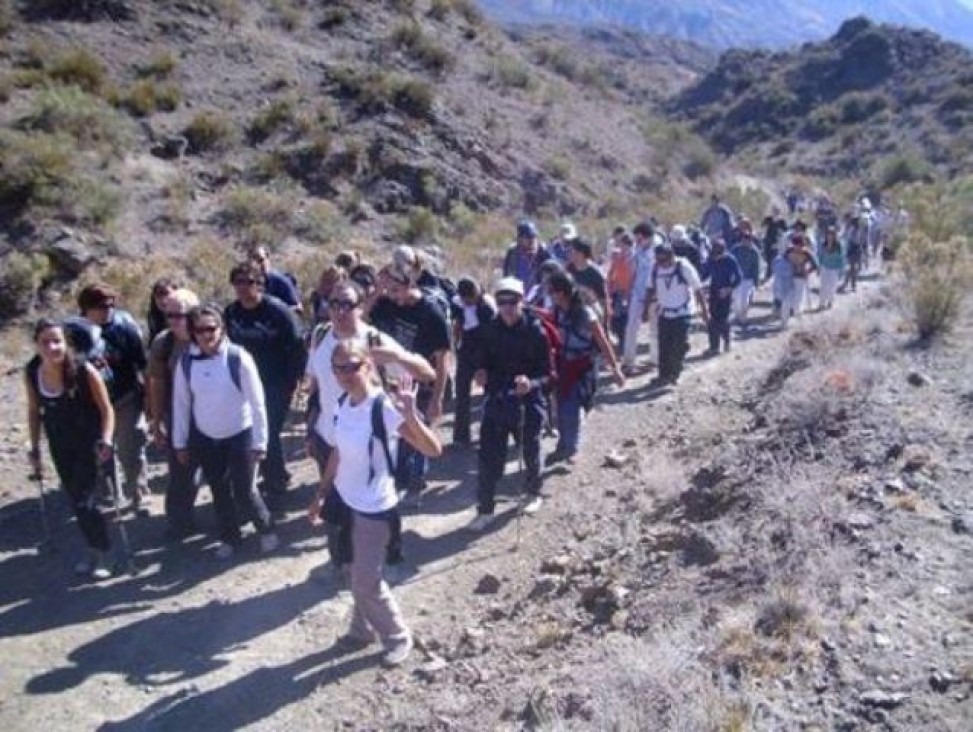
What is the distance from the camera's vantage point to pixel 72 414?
6312 mm

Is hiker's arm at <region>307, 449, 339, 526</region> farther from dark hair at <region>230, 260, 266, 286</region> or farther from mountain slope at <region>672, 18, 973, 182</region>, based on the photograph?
mountain slope at <region>672, 18, 973, 182</region>

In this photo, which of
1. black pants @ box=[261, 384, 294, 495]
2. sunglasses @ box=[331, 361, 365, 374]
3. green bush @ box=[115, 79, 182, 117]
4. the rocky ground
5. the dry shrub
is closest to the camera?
the rocky ground

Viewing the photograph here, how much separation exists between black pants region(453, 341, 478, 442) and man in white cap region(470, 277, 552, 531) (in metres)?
1.68

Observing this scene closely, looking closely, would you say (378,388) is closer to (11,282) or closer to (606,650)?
(606,650)

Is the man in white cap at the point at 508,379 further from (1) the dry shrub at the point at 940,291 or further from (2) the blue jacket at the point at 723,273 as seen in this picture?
(2) the blue jacket at the point at 723,273

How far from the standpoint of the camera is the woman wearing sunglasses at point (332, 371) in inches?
240

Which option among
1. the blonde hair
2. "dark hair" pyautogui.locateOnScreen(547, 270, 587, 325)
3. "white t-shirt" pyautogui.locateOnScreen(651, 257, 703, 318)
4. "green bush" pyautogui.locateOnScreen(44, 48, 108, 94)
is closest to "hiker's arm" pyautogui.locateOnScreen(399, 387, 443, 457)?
the blonde hair

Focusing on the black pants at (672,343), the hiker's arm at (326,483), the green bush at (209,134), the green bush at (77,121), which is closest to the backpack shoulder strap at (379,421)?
the hiker's arm at (326,483)

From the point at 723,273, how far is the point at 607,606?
795 cm

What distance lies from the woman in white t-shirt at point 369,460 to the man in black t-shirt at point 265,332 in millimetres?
1990

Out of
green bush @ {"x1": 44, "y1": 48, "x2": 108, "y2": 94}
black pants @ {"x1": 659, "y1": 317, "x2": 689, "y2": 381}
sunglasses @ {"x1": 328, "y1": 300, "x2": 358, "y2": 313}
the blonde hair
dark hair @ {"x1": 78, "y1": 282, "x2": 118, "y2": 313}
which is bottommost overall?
black pants @ {"x1": 659, "y1": 317, "x2": 689, "y2": 381}

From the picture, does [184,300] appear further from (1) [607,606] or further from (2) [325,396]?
(1) [607,606]

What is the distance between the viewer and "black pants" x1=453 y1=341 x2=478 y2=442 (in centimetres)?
923

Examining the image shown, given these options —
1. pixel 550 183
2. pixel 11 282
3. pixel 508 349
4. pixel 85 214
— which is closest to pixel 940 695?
pixel 508 349
